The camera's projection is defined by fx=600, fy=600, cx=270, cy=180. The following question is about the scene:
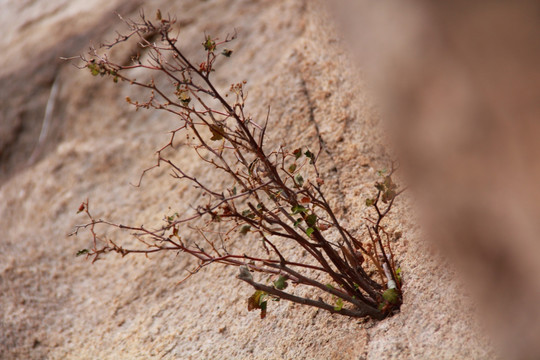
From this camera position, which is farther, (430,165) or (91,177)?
(91,177)

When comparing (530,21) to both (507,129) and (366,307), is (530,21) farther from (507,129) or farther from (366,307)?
(366,307)

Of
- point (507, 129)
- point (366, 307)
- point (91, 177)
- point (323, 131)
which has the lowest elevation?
point (507, 129)

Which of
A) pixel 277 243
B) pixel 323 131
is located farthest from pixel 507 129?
pixel 323 131

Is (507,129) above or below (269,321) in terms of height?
below

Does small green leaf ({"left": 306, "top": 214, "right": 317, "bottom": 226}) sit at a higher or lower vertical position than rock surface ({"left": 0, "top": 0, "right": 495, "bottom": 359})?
lower

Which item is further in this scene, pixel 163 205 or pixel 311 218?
pixel 163 205

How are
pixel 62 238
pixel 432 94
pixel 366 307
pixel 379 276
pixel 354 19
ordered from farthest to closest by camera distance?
pixel 62 238 < pixel 379 276 < pixel 366 307 < pixel 354 19 < pixel 432 94

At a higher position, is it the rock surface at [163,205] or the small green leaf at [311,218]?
the rock surface at [163,205]

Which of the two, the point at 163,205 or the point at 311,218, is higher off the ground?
the point at 163,205
